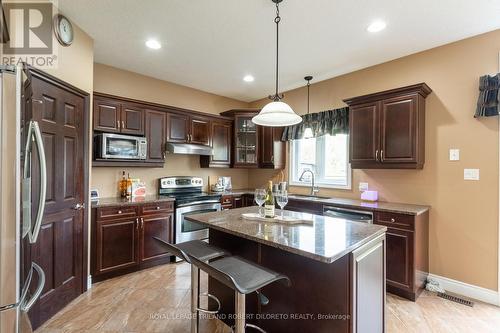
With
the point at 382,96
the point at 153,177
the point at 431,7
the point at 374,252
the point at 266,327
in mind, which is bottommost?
the point at 266,327

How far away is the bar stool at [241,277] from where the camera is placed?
1.31m

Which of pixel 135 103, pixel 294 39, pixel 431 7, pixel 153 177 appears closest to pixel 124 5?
pixel 135 103

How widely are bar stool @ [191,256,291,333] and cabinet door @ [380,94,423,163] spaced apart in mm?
2255

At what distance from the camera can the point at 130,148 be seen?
11.3ft

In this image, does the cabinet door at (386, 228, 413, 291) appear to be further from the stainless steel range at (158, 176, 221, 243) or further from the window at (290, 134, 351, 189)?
the stainless steel range at (158, 176, 221, 243)

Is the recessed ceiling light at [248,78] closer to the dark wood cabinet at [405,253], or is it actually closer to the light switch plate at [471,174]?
the dark wood cabinet at [405,253]

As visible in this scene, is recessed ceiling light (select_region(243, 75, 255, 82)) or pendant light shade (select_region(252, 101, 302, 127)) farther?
recessed ceiling light (select_region(243, 75, 255, 82))

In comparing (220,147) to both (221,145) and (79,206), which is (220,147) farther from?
(79,206)

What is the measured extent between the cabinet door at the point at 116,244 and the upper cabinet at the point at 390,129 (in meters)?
3.07

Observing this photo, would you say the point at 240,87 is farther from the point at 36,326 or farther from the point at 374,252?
the point at 36,326

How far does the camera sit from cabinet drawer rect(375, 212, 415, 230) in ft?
8.52

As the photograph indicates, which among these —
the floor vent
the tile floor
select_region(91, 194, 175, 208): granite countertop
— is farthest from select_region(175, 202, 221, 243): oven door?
the floor vent

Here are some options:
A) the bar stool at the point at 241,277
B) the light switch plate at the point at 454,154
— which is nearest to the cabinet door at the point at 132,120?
the bar stool at the point at 241,277

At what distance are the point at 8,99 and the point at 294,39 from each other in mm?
2559
